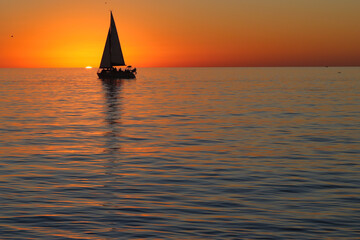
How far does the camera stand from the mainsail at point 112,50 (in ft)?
446

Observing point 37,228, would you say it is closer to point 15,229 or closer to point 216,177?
point 15,229

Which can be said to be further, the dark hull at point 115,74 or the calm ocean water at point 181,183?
the dark hull at point 115,74

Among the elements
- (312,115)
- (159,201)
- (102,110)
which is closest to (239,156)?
(159,201)

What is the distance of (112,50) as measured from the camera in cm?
13650

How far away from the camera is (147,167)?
24.3 metres

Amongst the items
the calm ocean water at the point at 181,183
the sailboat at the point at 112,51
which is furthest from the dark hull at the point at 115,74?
the calm ocean water at the point at 181,183

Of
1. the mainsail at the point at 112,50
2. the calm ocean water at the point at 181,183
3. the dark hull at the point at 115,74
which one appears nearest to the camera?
the calm ocean water at the point at 181,183

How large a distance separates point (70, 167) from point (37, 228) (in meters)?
9.28

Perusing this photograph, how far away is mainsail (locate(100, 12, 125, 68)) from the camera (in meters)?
136

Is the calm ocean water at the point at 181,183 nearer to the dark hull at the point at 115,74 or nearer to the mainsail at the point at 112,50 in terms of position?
the mainsail at the point at 112,50

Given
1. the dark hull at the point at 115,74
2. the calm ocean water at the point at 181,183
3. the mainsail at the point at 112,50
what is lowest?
the dark hull at the point at 115,74

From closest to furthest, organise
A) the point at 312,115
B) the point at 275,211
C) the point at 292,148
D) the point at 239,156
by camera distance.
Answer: the point at 275,211 → the point at 239,156 → the point at 292,148 → the point at 312,115

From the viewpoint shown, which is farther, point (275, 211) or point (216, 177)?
point (216, 177)

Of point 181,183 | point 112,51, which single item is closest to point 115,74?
point 112,51
